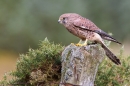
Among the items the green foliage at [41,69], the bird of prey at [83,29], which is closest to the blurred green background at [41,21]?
the bird of prey at [83,29]

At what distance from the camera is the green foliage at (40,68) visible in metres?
4.79

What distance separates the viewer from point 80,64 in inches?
171

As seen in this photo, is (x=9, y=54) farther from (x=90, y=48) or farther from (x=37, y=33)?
(x=90, y=48)

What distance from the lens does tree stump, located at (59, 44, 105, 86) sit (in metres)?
4.33

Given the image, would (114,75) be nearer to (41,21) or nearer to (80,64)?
(80,64)

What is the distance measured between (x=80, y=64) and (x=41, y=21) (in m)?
17.9

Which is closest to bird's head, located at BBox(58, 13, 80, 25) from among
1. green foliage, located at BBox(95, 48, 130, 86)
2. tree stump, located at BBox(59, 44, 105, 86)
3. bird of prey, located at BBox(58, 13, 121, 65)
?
bird of prey, located at BBox(58, 13, 121, 65)

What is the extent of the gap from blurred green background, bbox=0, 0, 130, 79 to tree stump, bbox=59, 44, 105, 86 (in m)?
16.6

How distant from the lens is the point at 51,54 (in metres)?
4.89

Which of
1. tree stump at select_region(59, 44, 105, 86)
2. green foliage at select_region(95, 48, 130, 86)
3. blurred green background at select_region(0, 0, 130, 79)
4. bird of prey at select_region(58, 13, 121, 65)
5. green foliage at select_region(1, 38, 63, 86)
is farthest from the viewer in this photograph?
blurred green background at select_region(0, 0, 130, 79)

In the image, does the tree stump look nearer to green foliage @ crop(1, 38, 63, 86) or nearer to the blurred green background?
green foliage @ crop(1, 38, 63, 86)

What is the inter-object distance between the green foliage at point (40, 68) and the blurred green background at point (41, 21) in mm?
15961

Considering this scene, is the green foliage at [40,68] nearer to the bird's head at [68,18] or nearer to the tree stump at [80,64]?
the tree stump at [80,64]

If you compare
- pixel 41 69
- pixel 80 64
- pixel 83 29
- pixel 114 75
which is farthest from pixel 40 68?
pixel 83 29
